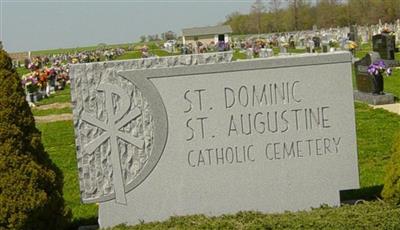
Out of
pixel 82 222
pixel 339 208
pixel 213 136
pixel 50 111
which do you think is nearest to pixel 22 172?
pixel 82 222

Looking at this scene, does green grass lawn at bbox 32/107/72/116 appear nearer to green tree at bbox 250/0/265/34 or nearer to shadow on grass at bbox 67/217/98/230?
shadow on grass at bbox 67/217/98/230

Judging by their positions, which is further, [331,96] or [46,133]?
[46,133]

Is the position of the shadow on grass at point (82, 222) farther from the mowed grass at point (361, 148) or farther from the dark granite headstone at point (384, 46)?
the dark granite headstone at point (384, 46)

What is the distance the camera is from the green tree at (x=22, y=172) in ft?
Result: 18.3

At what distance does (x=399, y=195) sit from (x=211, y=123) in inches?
77.5

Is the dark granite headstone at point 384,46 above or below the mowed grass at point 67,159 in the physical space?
above

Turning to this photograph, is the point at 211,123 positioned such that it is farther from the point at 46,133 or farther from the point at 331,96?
the point at 46,133

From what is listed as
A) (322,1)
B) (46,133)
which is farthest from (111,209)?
(322,1)

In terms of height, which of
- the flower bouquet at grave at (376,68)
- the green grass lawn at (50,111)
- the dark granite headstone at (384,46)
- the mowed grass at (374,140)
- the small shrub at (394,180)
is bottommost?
the mowed grass at (374,140)

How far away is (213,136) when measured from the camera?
21.1 feet

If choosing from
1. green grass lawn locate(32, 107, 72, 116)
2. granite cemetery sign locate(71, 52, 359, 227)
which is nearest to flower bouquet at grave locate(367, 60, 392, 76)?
green grass lawn locate(32, 107, 72, 116)

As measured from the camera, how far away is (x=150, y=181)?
20.9ft

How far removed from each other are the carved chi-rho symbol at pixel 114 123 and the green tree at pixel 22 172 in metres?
0.56

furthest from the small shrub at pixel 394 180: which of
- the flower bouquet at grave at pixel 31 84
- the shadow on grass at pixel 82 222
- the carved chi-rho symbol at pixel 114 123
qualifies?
the flower bouquet at grave at pixel 31 84
